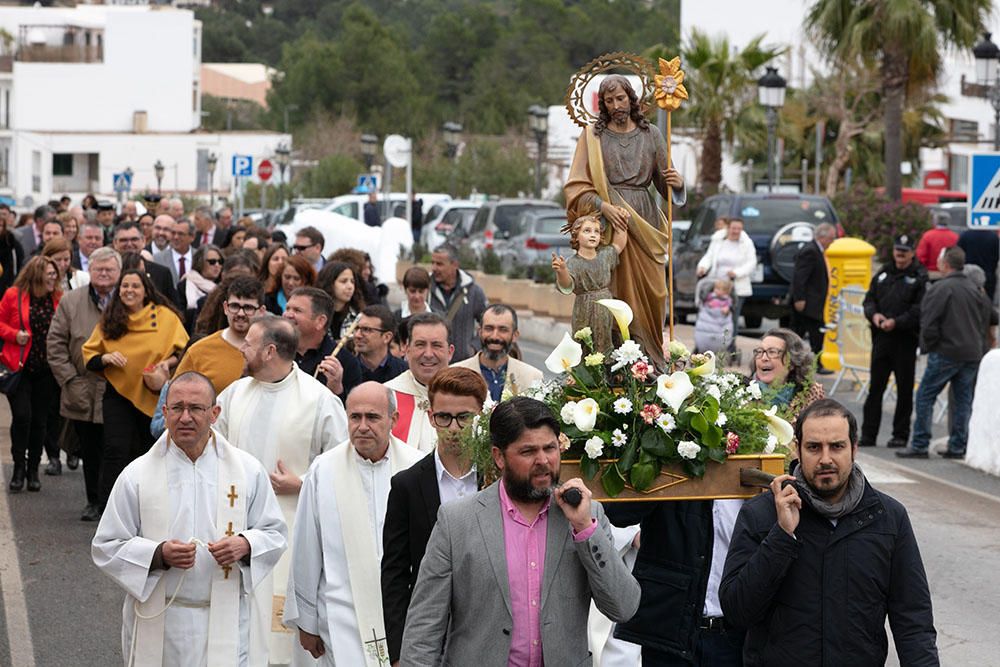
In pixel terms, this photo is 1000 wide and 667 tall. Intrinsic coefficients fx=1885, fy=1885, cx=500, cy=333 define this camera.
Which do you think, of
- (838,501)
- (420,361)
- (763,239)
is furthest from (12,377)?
(763,239)

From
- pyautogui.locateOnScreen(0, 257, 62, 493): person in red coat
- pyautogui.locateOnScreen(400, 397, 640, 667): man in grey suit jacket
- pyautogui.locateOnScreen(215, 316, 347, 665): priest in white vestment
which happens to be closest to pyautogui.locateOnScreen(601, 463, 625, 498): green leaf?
pyautogui.locateOnScreen(400, 397, 640, 667): man in grey suit jacket

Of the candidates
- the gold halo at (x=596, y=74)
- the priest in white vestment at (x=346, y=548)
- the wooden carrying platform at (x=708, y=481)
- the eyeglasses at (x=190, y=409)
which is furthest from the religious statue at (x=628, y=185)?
the eyeglasses at (x=190, y=409)

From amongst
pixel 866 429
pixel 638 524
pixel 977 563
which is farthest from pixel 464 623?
pixel 866 429

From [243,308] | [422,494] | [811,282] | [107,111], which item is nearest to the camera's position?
[422,494]

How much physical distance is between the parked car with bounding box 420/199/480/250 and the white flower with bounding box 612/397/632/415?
31.3 meters

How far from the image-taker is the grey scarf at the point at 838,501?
582cm

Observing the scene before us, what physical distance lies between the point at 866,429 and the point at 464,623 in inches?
493

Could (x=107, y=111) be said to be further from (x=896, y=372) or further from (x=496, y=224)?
(x=896, y=372)

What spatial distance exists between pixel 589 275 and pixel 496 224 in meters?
27.1

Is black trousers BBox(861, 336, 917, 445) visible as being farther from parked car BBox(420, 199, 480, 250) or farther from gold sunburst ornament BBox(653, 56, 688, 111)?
parked car BBox(420, 199, 480, 250)

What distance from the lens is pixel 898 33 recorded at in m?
37.7

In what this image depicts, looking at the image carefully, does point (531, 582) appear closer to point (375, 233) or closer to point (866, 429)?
point (866, 429)

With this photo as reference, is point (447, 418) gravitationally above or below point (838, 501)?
above

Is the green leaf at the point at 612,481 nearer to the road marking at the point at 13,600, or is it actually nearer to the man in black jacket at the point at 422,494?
the man in black jacket at the point at 422,494
